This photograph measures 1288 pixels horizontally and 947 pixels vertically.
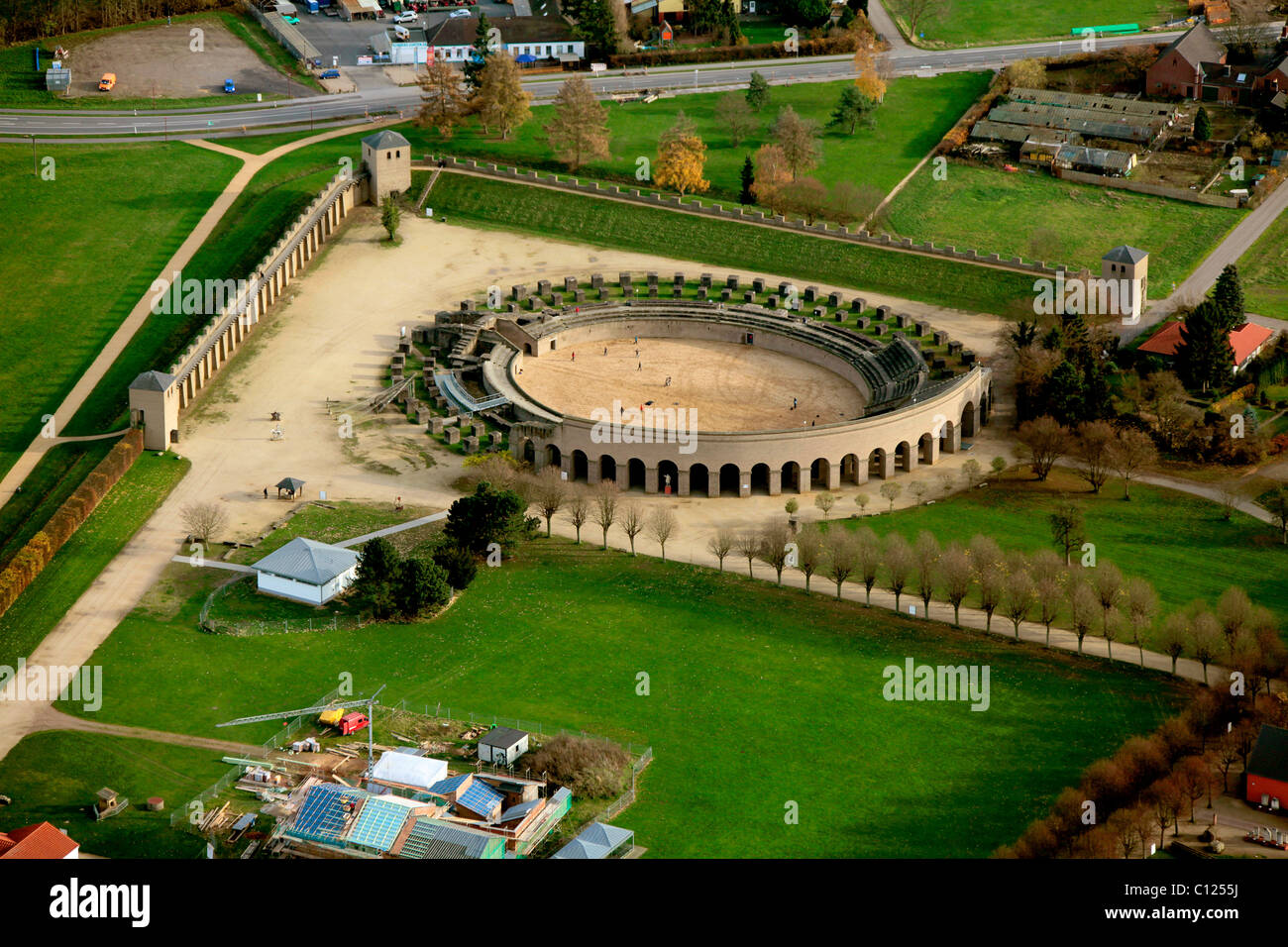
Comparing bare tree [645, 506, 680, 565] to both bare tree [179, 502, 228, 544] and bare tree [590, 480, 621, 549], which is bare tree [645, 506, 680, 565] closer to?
bare tree [590, 480, 621, 549]

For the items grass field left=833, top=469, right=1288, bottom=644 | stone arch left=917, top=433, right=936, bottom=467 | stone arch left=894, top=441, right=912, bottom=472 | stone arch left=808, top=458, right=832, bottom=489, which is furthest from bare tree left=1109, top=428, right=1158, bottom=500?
stone arch left=808, top=458, right=832, bottom=489

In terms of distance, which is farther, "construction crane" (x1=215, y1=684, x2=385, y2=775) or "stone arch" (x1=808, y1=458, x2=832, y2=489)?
"stone arch" (x1=808, y1=458, x2=832, y2=489)

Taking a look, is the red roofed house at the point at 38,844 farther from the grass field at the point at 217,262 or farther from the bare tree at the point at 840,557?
the grass field at the point at 217,262

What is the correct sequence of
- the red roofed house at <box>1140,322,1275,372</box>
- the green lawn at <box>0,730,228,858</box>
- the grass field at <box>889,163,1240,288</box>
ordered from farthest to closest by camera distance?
1. the grass field at <box>889,163,1240,288</box>
2. the red roofed house at <box>1140,322,1275,372</box>
3. the green lawn at <box>0,730,228,858</box>

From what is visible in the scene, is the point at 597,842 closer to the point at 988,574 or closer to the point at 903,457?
the point at 988,574

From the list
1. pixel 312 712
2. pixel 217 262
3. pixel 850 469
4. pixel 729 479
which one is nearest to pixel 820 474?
pixel 850 469

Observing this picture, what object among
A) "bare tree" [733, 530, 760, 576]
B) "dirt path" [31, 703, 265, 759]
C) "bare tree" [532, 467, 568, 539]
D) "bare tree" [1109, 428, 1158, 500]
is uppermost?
"bare tree" [1109, 428, 1158, 500]
